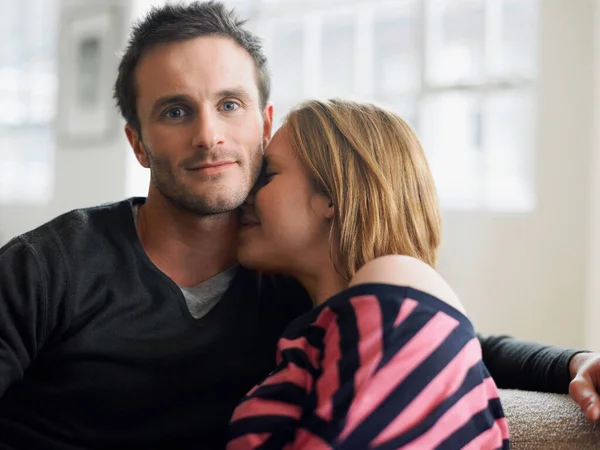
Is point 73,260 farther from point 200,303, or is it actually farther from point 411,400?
point 411,400

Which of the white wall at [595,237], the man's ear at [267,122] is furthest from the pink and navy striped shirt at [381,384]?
the white wall at [595,237]

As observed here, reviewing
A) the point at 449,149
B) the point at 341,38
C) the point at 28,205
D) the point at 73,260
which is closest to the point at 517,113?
the point at 449,149

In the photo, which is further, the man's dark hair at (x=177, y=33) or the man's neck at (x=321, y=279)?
the man's dark hair at (x=177, y=33)

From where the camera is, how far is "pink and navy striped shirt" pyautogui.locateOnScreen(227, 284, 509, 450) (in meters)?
0.99

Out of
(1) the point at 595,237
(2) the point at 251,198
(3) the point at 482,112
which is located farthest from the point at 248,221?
(3) the point at 482,112

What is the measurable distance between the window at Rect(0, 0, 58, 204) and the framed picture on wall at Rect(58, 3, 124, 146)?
0.69 feet

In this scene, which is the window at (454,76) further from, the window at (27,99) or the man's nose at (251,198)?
the window at (27,99)

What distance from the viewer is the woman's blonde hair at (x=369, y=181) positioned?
50.7 inches

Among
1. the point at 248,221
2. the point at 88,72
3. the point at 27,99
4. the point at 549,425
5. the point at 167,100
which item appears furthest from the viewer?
the point at 27,99

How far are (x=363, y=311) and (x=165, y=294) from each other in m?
0.53

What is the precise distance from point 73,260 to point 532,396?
88 centimetres

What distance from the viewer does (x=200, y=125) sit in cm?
145

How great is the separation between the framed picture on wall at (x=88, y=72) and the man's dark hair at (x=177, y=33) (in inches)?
158

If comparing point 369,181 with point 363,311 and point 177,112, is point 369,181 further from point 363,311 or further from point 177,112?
point 177,112
